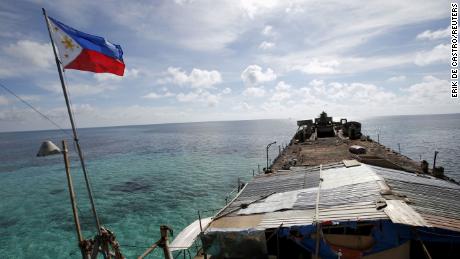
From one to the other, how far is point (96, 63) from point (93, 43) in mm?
762

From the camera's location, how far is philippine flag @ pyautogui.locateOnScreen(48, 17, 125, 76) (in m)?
9.41

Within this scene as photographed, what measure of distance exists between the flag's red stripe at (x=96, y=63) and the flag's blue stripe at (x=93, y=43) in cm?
18

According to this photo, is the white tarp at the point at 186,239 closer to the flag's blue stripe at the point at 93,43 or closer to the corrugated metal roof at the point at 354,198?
the corrugated metal roof at the point at 354,198

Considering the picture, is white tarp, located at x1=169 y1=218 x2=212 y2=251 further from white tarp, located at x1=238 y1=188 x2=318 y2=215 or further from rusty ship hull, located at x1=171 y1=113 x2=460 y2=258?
white tarp, located at x1=238 y1=188 x2=318 y2=215

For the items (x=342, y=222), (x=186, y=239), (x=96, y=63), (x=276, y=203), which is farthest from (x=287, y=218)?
(x=96, y=63)

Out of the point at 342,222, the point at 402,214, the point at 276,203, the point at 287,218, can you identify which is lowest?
the point at 287,218

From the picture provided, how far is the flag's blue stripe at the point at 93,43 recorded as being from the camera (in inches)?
380

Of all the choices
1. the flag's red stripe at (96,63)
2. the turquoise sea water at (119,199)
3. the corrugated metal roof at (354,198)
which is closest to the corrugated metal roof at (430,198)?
the corrugated metal roof at (354,198)

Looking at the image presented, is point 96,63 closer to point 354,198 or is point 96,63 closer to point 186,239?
point 186,239

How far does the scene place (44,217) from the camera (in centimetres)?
3628

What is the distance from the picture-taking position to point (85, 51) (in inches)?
387

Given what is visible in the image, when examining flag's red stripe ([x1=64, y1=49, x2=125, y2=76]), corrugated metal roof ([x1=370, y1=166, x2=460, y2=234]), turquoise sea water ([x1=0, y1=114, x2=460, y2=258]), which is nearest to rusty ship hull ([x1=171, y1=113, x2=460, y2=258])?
corrugated metal roof ([x1=370, y1=166, x2=460, y2=234])

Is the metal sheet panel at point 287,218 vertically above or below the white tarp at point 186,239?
above

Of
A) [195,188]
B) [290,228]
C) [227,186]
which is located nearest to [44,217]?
[195,188]
